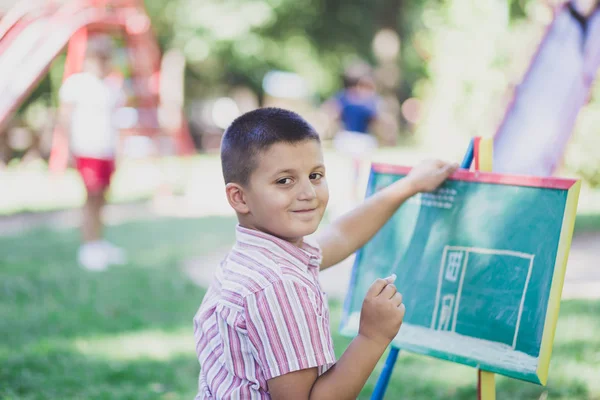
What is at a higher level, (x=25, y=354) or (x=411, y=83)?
(x=411, y=83)

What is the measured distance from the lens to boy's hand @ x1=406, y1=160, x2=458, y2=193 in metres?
2.55

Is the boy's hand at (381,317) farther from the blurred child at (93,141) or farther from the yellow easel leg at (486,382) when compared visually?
the blurred child at (93,141)

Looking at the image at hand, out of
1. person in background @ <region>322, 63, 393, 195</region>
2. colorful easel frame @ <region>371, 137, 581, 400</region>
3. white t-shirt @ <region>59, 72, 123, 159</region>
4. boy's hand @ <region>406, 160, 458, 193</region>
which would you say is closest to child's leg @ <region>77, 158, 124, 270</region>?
white t-shirt @ <region>59, 72, 123, 159</region>

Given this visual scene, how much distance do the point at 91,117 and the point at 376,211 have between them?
14.9ft

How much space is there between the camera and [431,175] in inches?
101

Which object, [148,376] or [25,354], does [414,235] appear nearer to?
[148,376]

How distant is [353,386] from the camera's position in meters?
1.90

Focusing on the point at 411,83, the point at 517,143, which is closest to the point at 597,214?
the point at 517,143

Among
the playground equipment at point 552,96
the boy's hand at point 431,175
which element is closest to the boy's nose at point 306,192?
the boy's hand at point 431,175

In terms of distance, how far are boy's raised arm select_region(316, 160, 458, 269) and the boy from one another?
36 centimetres

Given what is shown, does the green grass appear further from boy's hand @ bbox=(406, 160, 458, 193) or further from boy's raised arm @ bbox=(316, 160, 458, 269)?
boy's hand @ bbox=(406, 160, 458, 193)

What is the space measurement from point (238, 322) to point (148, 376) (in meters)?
2.04

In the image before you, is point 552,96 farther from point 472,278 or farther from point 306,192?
point 306,192

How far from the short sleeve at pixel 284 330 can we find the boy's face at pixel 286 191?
7.9 inches
